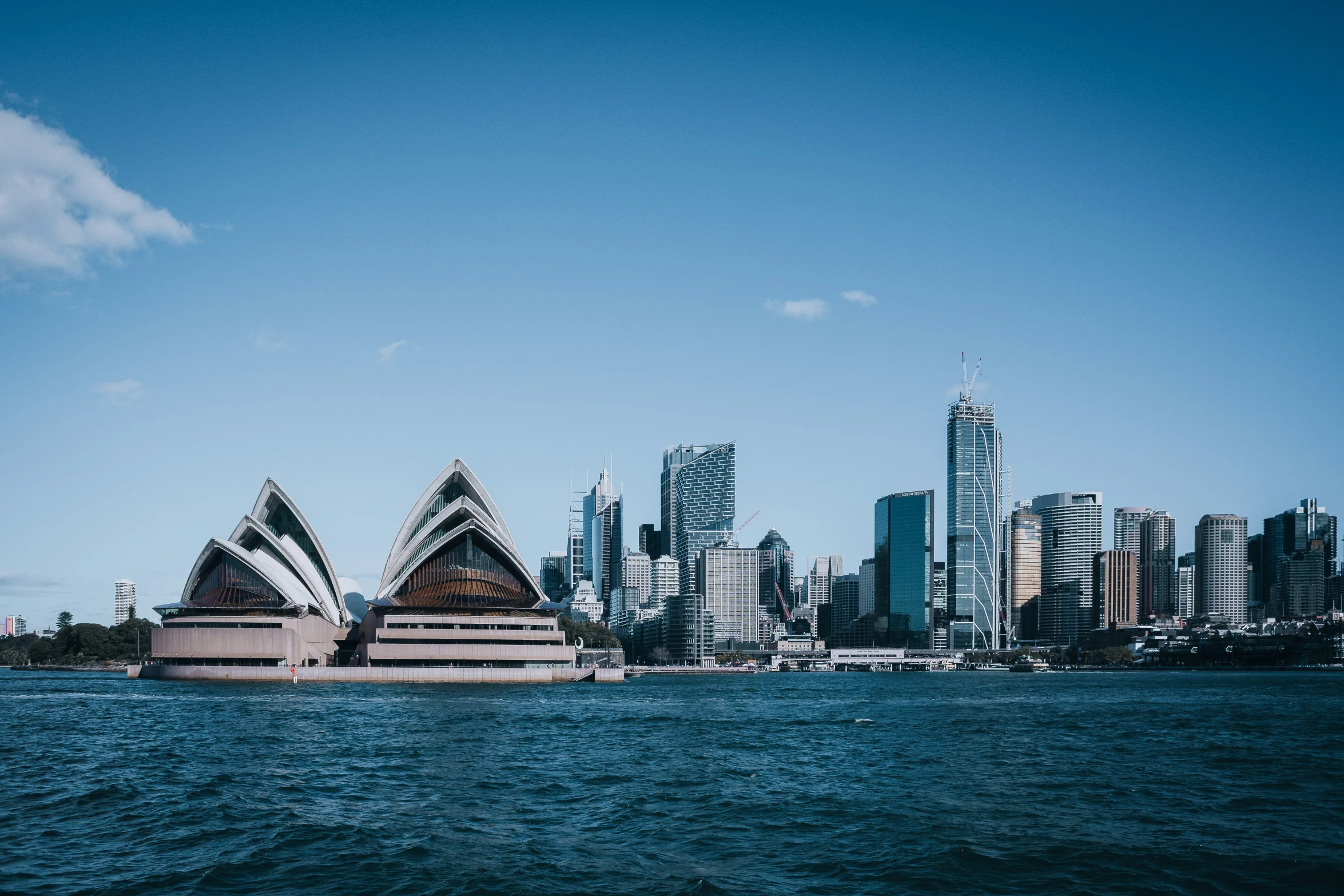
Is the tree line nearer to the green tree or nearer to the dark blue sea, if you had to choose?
the green tree

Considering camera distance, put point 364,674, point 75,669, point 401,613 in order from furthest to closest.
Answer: point 75,669
point 401,613
point 364,674

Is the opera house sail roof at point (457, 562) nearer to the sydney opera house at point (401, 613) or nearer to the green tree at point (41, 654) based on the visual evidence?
the sydney opera house at point (401, 613)

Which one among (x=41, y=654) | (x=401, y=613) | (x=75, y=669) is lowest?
(x=41, y=654)

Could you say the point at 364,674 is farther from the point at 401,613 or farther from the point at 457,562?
the point at 457,562

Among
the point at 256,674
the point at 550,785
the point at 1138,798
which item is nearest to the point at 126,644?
the point at 256,674

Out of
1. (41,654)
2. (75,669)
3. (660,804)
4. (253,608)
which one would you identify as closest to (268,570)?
(253,608)

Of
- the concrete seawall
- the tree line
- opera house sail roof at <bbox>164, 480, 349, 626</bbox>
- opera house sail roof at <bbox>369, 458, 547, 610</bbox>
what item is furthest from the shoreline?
opera house sail roof at <bbox>369, 458, 547, 610</bbox>
